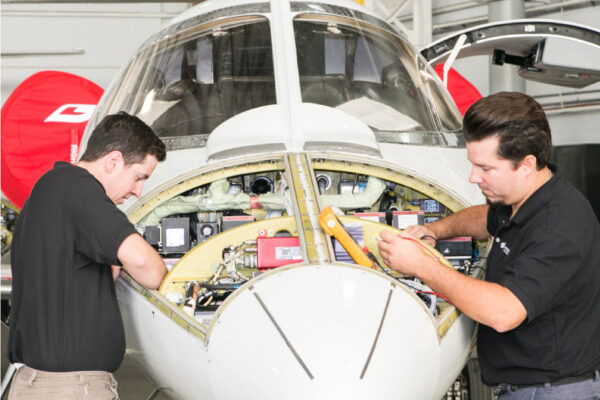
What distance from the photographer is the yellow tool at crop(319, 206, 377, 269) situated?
2834 millimetres

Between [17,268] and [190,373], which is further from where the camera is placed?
[17,268]

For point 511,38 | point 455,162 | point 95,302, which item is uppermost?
point 511,38

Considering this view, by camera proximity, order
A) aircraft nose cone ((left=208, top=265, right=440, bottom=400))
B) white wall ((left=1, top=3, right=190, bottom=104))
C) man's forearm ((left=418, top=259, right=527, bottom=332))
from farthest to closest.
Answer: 1. white wall ((left=1, top=3, right=190, bottom=104))
2. man's forearm ((left=418, top=259, right=527, bottom=332))
3. aircraft nose cone ((left=208, top=265, right=440, bottom=400))

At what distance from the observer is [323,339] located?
235 cm

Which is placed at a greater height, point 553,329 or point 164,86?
point 164,86

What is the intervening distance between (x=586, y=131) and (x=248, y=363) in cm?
1335

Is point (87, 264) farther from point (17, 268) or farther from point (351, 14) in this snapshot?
point (351, 14)

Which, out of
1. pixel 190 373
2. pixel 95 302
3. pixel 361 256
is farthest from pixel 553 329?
pixel 95 302

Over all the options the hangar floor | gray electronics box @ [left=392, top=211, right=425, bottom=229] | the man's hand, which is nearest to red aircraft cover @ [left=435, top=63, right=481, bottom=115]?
the hangar floor

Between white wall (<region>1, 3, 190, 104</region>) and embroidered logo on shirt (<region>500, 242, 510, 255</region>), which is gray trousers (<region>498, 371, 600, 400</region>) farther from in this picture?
white wall (<region>1, 3, 190, 104</region>)

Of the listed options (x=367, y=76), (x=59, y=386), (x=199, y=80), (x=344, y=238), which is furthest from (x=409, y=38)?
(x=59, y=386)

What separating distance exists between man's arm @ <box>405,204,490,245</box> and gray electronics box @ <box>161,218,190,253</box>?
1.02 meters

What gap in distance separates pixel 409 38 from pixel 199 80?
34.6 feet

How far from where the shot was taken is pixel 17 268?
2920mm
